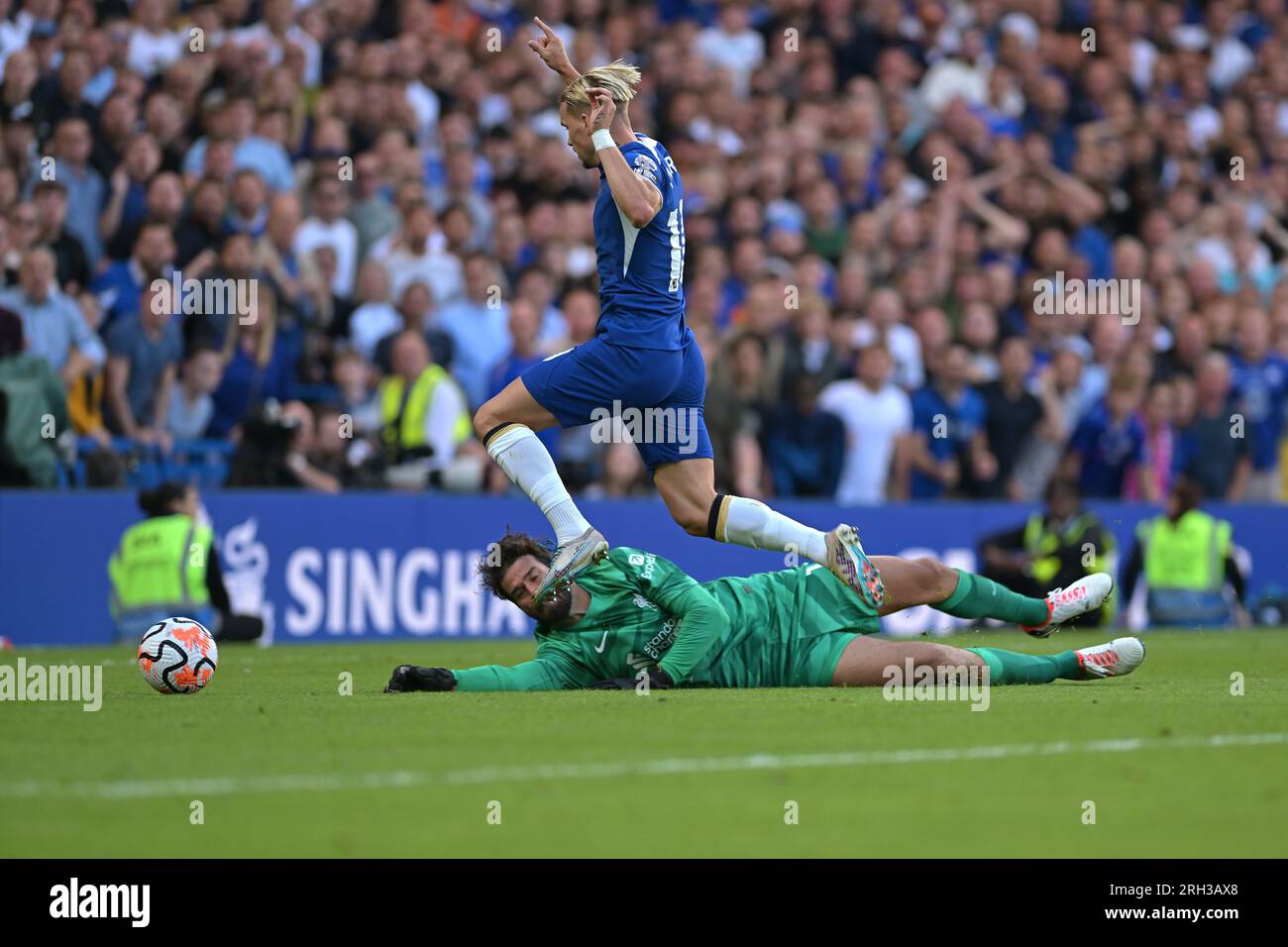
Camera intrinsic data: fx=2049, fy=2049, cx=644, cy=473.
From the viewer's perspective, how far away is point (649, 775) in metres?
6.63

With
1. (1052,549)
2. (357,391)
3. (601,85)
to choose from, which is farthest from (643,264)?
(1052,549)

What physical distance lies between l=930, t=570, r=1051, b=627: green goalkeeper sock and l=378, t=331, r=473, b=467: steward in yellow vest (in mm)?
7130

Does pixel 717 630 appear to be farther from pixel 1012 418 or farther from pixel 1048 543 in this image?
pixel 1012 418

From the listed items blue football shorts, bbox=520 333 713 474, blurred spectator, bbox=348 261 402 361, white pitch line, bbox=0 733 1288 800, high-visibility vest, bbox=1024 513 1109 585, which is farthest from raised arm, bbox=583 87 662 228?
high-visibility vest, bbox=1024 513 1109 585

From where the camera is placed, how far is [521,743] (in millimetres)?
7398

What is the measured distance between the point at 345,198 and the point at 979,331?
6.22 metres

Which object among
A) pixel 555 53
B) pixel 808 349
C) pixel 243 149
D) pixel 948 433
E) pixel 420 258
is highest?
pixel 243 149

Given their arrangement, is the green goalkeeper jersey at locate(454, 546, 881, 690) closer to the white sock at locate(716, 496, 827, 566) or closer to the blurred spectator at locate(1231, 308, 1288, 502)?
the white sock at locate(716, 496, 827, 566)

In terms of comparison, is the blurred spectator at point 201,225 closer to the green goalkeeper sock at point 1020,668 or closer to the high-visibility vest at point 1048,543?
the high-visibility vest at point 1048,543

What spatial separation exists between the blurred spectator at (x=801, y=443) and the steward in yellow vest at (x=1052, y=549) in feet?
5.34

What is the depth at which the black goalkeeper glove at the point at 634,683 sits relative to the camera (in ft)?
30.1

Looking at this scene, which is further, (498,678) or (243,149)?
(243,149)

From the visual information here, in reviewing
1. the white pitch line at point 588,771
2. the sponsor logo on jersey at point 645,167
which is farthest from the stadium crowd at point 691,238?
the white pitch line at point 588,771

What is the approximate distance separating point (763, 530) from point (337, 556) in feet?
22.8
